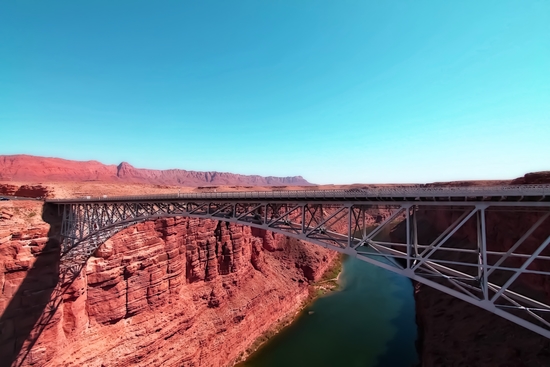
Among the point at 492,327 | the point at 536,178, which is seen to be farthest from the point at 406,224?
the point at 536,178

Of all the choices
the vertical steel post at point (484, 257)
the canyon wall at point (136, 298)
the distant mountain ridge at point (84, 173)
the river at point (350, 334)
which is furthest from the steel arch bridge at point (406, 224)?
the distant mountain ridge at point (84, 173)

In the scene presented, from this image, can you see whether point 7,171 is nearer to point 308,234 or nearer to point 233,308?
point 233,308

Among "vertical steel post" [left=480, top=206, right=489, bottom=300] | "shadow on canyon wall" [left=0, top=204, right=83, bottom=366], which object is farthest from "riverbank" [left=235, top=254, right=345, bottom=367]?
"vertical steel post" [left=480, top=206, right=489, bottom=300]

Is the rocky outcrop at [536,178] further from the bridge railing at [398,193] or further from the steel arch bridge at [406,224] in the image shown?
the bridge railing at [398,193]

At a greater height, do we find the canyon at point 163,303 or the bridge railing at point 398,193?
the bridge railing at point 398,193

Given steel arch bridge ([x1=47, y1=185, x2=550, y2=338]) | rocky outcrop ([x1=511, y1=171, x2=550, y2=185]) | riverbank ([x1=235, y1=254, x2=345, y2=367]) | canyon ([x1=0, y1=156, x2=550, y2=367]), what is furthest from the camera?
riverbank ([x1=235, y1=254, x2=345, y2=367])

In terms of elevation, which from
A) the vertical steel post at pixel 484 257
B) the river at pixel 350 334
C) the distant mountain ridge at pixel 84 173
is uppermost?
the distant mountain ridge at pixel 84 173

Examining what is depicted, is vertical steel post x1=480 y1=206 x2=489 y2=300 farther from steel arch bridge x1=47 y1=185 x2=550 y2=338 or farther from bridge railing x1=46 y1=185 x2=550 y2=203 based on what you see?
bridge railing x1=46 y1=185 x2=550 y2=203
